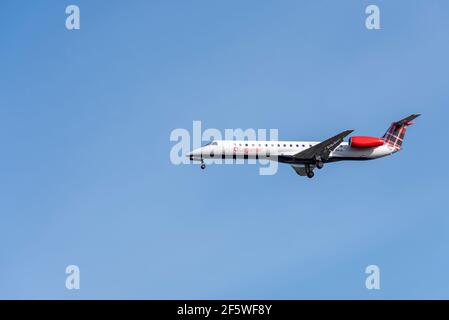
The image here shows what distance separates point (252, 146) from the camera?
66062 mm

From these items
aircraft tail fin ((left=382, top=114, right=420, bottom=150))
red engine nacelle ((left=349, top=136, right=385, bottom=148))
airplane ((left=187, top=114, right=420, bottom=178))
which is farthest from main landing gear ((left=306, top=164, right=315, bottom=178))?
aircraft tail fin ((left=382, top=114, right=420, bottom=150))

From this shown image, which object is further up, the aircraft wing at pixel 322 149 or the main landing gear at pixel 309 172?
the aircraft wing at pixel 322 149

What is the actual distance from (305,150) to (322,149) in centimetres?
163

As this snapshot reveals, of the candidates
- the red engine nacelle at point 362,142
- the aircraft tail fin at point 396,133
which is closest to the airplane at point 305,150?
the red engine nacelle at point 362,142

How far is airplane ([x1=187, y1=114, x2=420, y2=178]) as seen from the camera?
65.6 m

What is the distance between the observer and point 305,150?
6606 cm

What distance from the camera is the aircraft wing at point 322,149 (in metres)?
65.3

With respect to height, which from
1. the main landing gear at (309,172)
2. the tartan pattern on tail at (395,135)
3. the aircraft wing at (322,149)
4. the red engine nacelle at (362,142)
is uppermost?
the tartan pattern on tail at (395,135)

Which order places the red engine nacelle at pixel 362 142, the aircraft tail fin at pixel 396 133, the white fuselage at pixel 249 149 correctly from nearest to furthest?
the white fuselage at pixel 249 149 → the red engine nacelle at pixel 362 142 → the aircraft tail fin at pixel 396 133

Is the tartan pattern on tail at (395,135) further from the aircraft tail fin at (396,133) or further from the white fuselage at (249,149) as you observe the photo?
the white fuselage at (249,149)

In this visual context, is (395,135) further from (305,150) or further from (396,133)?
(305,150)

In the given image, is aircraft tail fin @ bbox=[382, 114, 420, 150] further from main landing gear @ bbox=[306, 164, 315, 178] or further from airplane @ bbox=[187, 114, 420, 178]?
main landing gear @ bbox=[306, 164, 315, 178]
